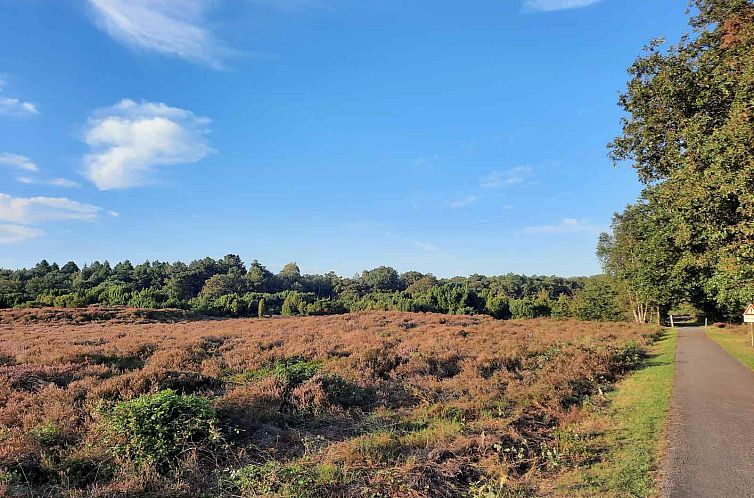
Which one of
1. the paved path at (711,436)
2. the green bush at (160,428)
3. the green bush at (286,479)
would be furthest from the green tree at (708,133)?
the green bush at (160,428)

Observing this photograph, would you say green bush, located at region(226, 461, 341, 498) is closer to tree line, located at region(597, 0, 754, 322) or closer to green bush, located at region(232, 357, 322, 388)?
green bush, located at region(232, 357, 322, 388)

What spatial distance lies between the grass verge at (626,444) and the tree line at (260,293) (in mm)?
53698

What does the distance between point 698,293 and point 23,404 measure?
34.6m

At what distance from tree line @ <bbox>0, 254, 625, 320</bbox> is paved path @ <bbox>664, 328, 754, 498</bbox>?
52472mm

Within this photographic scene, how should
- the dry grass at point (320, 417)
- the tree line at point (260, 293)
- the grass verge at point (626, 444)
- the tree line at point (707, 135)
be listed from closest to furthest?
the grass verge at point (626, 444), the dry grass at point (320, 417), the tree line at point (707, 135), the tree line at point (260, 293)

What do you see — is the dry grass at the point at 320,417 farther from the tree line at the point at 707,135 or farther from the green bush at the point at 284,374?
the tree line at the point at 707,135

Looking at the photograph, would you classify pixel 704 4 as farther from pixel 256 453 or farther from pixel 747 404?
pixel 256 453

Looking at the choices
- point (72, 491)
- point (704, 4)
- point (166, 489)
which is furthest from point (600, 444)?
point (704, 4)

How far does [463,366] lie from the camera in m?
15.2

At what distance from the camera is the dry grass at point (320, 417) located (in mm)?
5992

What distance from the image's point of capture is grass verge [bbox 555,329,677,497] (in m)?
5.85

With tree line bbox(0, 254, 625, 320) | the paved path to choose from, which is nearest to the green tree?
the paved path

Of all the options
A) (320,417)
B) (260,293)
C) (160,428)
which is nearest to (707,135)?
(320,417)

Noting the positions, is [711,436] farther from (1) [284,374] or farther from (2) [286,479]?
(1) [284,374]
